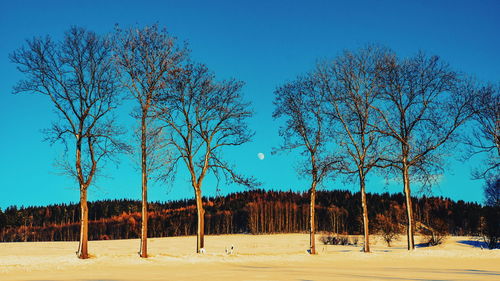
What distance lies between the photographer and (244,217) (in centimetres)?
13588

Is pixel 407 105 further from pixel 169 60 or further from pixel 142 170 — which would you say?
pixel 142 170

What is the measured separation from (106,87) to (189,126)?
20.3 ft

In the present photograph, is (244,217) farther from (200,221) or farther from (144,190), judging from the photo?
(144,190)

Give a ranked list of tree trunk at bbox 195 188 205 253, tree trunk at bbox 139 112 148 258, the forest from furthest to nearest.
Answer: the forest, tree trunk at bbox 195 188 205 253, tree trunk at bbox 139 112 148 258

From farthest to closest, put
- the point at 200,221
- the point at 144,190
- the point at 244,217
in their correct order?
the point at 244,217 → the point at 200,221 → the point at 144,190

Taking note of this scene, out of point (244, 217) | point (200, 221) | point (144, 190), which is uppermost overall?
point (144, 190)

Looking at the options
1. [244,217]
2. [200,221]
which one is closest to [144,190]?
[200,221]

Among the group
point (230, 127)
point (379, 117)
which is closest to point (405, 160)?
point (379, 117)

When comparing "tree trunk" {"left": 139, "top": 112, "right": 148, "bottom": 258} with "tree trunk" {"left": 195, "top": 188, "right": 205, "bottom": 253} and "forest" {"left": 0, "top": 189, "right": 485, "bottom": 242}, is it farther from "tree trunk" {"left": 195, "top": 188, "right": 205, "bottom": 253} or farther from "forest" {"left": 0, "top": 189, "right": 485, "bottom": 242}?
"forest" {"left": 0, "top": 189, "right": 485, "bottom": 242}

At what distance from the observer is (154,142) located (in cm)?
3116

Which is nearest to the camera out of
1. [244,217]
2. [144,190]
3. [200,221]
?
[144,190]

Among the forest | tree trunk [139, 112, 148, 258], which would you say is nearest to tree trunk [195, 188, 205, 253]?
tree trunk [139, 112, 148, 258]

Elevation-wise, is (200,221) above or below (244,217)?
above

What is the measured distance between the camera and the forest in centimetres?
11738
